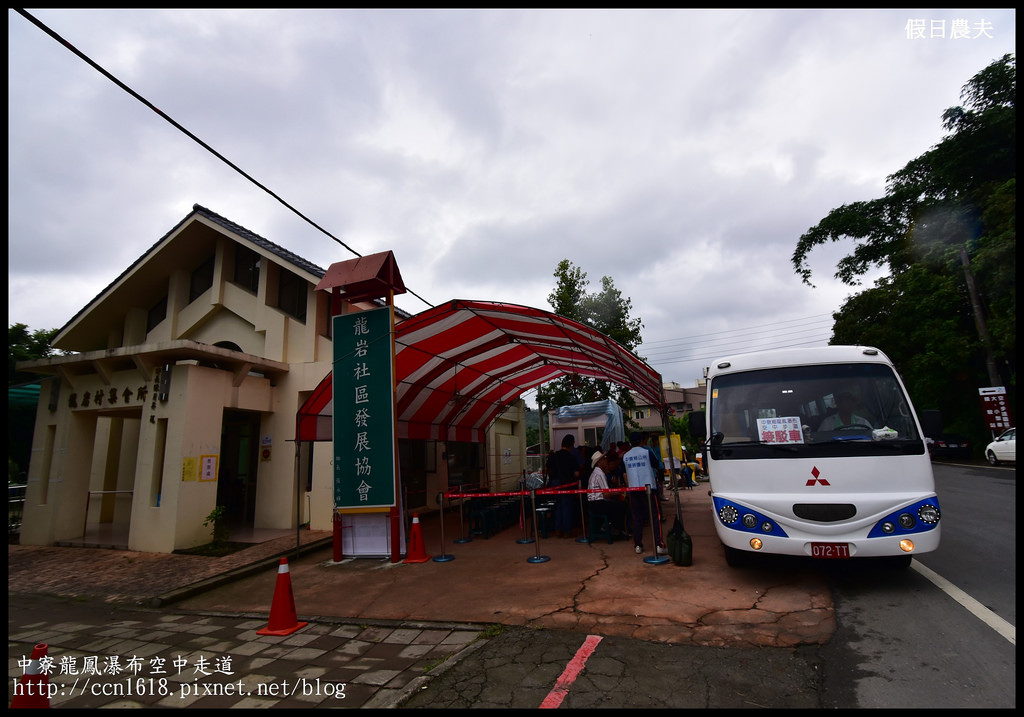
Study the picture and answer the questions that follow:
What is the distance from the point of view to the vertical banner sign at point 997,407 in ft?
61.6

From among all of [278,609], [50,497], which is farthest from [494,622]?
[50,497]

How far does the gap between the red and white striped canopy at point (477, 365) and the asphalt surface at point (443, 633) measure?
3.12m

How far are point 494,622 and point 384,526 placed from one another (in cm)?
377

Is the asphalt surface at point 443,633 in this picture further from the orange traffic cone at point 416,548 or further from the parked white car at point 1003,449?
the parked white car at point 1003,449

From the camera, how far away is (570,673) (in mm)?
3637

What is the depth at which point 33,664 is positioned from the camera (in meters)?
3.24

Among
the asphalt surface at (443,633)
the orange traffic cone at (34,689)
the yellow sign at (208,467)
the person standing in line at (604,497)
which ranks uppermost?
the yellow sign at (208,467)

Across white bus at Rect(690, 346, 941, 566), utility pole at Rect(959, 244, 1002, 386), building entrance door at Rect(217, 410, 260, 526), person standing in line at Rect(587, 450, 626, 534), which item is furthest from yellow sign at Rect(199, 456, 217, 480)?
utility pole at Rect(959, 244, 1002, 386)

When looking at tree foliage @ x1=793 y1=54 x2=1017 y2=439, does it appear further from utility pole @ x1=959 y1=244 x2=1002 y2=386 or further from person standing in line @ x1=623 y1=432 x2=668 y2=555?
person standing in line @ x1=623 y1=432 x2=668 y2=555

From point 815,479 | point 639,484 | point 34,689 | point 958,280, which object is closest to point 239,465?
point 34,689

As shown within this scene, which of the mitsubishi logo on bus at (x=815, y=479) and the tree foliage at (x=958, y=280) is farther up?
the tree foliage at (x=958, y=280)

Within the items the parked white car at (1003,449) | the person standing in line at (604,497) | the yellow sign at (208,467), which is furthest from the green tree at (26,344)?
the parked white car at (1003,449)

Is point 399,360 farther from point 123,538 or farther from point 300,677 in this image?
point 123,538

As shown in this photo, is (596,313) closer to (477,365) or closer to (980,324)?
(477,365)
